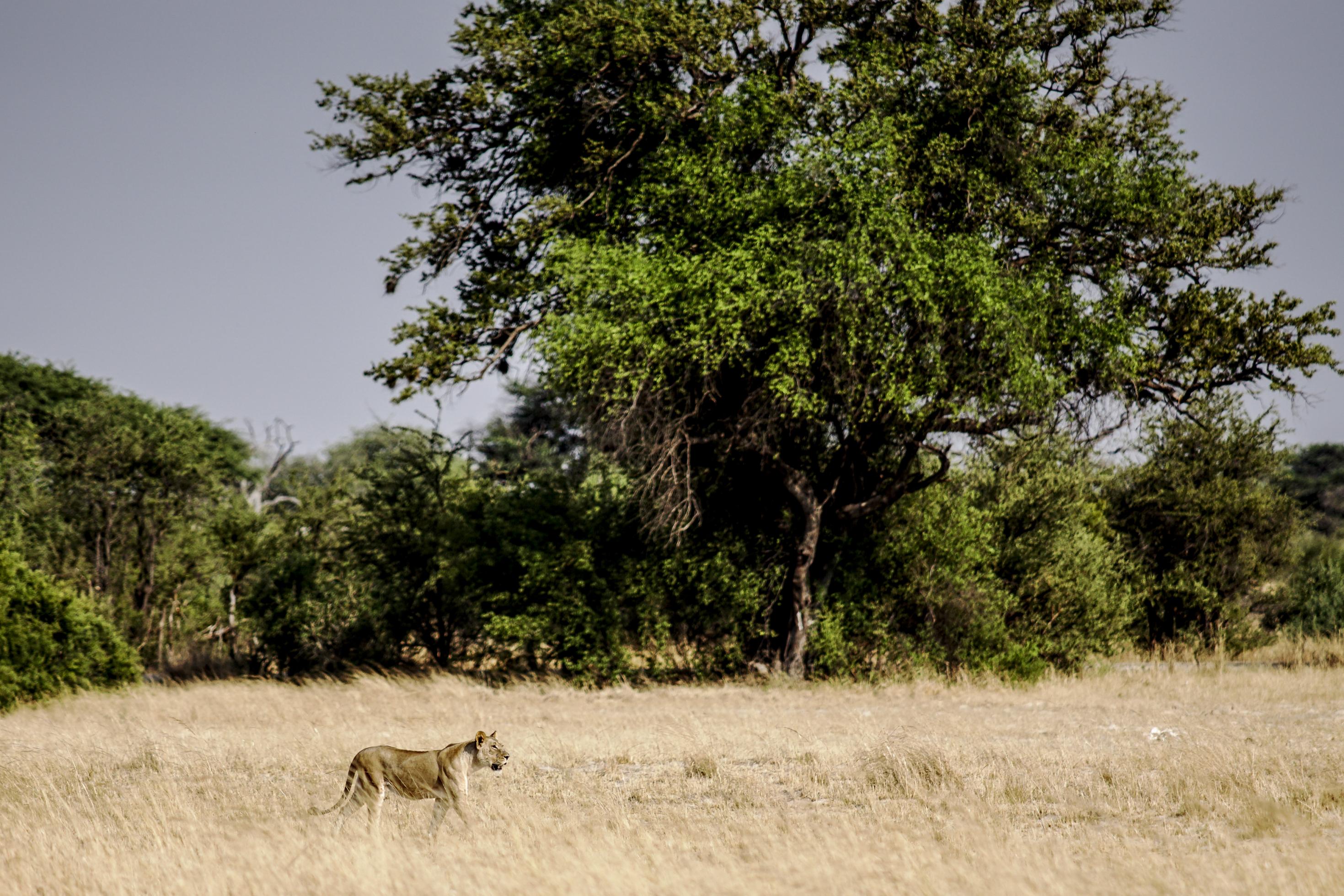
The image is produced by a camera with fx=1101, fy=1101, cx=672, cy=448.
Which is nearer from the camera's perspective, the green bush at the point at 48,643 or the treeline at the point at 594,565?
the green bush at the point at 48,643

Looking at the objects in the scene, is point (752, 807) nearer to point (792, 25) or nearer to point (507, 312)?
point (507, 312)

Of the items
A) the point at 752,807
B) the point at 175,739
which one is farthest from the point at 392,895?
the point at 175,739

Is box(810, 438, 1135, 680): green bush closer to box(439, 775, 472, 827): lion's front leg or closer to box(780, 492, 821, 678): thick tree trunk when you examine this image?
box(780, 492, 821, 678): thick tree trunk

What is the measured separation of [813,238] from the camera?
1720 centimetres

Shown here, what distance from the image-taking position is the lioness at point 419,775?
750 cm

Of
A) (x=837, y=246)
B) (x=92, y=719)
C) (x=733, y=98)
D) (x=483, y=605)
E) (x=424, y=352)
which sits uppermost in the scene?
(x=733, y=98)

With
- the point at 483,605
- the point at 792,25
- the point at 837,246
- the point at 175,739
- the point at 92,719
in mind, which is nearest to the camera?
the point at 175,739

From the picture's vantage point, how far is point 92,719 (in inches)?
560

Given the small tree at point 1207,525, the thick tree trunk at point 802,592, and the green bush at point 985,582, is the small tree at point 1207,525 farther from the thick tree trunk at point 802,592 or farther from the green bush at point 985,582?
the thick tree trunk at point 802,592

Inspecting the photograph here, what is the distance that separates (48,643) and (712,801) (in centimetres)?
1323

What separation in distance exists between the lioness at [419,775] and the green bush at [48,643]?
38.4ft

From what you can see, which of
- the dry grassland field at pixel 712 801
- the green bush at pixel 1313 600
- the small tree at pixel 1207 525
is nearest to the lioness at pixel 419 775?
the dry grassland field at pixel 712 801

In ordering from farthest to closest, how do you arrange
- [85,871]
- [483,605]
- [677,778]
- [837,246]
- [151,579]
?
[151,579]
[483,605]
[837,246]
[677,778]
[85,871]

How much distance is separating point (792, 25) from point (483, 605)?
38.1 ft
